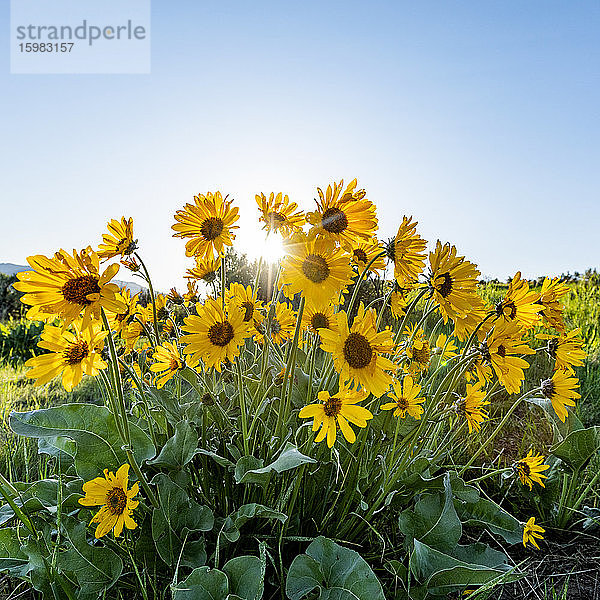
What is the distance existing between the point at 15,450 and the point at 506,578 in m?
2.02

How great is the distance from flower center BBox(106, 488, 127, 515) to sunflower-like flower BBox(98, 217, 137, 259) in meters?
0.55

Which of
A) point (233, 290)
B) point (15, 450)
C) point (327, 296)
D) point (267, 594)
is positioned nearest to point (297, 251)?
point (327, 296)

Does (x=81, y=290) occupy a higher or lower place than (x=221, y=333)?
higher

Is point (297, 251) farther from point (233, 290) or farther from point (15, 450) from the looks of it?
point (15, 450)

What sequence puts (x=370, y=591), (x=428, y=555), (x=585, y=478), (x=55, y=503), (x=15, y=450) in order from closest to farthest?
(x=370, y=591), (x=428, y=555), (x=55, y=503), (x=585, y=478), (x=15, y=450)

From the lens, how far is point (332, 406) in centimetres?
113

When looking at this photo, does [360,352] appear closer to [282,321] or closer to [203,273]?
[282,321]

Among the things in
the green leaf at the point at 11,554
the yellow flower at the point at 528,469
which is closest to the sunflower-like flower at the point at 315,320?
the yellow flower at the point at 528,469

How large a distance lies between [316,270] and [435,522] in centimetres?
76

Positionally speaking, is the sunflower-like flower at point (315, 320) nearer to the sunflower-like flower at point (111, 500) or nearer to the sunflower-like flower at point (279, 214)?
the sunflower-like flower at point (279, 214)

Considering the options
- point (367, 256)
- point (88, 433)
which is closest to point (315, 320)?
point (367, 256)

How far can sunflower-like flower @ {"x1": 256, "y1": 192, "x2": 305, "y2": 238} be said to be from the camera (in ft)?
4.50

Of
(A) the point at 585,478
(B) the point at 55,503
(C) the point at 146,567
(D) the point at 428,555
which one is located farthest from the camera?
(A) the point at 585,478

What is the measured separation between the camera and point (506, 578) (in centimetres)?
121
